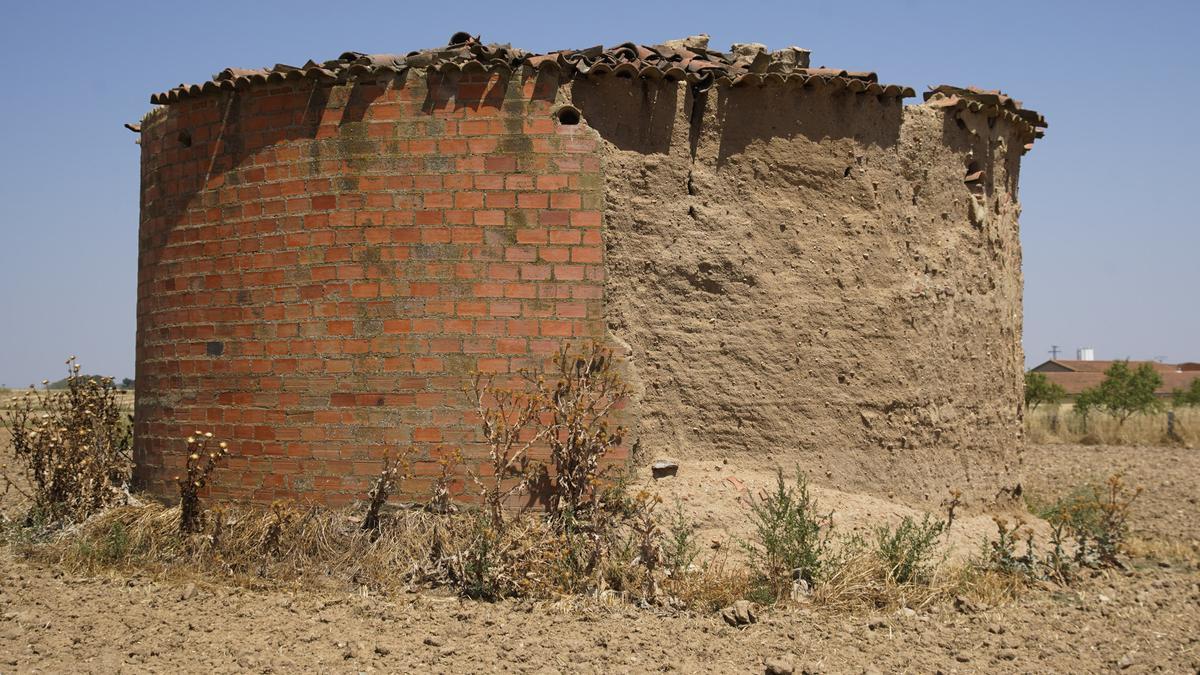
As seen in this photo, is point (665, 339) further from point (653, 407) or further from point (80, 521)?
point (80, 521)

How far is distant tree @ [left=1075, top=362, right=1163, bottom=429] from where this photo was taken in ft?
76.1

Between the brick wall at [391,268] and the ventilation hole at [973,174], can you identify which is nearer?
the brick wall at [391,268]

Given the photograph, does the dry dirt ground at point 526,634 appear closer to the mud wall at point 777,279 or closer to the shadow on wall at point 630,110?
the mud wall at point 777,279

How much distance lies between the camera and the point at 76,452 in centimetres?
686

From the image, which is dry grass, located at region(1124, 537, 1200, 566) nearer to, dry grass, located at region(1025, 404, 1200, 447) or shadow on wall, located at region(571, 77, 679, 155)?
shadow on wall, located at region(571, 77, 679, 155)

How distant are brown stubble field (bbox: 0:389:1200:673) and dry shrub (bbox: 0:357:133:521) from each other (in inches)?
31.0

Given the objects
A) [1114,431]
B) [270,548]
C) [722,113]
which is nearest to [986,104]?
[722,113]

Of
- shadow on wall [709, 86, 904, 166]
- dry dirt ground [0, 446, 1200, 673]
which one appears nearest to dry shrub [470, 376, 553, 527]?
dry dirt ground [0, 446, 1200, 673]

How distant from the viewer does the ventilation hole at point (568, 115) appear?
6285mm

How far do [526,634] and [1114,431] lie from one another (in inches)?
670

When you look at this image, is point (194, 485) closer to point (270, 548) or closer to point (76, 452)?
point (270, 548)

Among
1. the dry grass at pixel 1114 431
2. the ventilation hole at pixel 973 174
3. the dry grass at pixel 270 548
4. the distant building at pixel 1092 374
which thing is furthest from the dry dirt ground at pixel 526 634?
the distant building at pixel 1092 374

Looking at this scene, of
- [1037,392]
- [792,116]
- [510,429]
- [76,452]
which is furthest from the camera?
[1037,392]

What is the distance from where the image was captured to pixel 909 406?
22.2 ft
